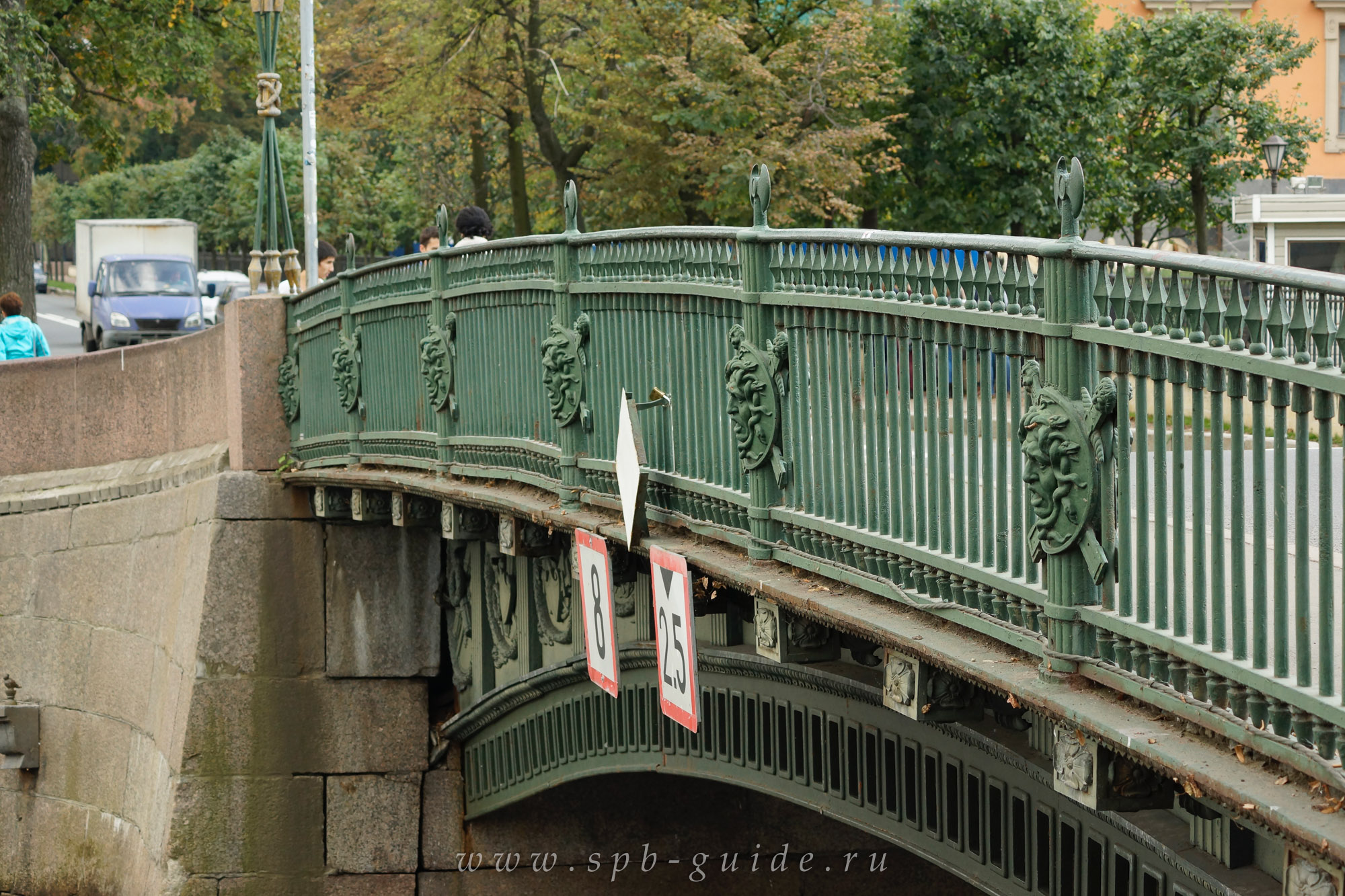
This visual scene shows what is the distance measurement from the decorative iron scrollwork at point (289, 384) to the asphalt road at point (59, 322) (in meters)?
17.7

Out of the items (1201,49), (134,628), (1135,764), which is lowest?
(134,628)

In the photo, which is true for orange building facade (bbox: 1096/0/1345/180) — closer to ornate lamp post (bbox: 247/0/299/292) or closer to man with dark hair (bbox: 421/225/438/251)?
ornate lamp post (bbox: 247/0/299/292)

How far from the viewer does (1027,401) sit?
14.1ft

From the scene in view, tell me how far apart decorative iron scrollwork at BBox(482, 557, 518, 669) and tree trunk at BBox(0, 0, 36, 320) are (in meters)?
13.4

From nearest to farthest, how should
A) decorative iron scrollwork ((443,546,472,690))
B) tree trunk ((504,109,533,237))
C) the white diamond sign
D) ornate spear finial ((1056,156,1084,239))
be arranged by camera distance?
ornate spear finial ((1056,156,1084,239)), the white diamond sign, decorative iron scrollwork ((443,546,472,690)), tree trunk ((504,109,533,237))

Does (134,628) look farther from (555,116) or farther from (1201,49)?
(1201,49)

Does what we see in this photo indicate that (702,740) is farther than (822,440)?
Yes

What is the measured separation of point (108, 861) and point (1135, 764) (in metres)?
9.99

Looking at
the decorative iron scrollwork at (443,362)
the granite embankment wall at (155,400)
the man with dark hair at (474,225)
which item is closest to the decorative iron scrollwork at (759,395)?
the decorative iron scrollwork at (443,362)

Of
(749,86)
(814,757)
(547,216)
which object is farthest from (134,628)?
(547,216)

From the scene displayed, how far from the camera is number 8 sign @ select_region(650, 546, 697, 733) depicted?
5.84 meters

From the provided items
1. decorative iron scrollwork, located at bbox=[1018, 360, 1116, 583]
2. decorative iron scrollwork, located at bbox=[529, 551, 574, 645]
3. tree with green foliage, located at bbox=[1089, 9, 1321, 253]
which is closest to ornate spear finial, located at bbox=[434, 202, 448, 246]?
decorative iron scrollwork, located at bbox=[529, 551, 574, 645]

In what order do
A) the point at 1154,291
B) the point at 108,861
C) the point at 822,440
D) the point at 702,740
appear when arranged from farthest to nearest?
the point at 108,861, the point at 702,740, the point at 822,440, the point at 1154,291

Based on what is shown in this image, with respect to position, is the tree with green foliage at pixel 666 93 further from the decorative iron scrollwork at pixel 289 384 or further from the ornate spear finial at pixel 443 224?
the ornate spear finial at pixel 443 224
